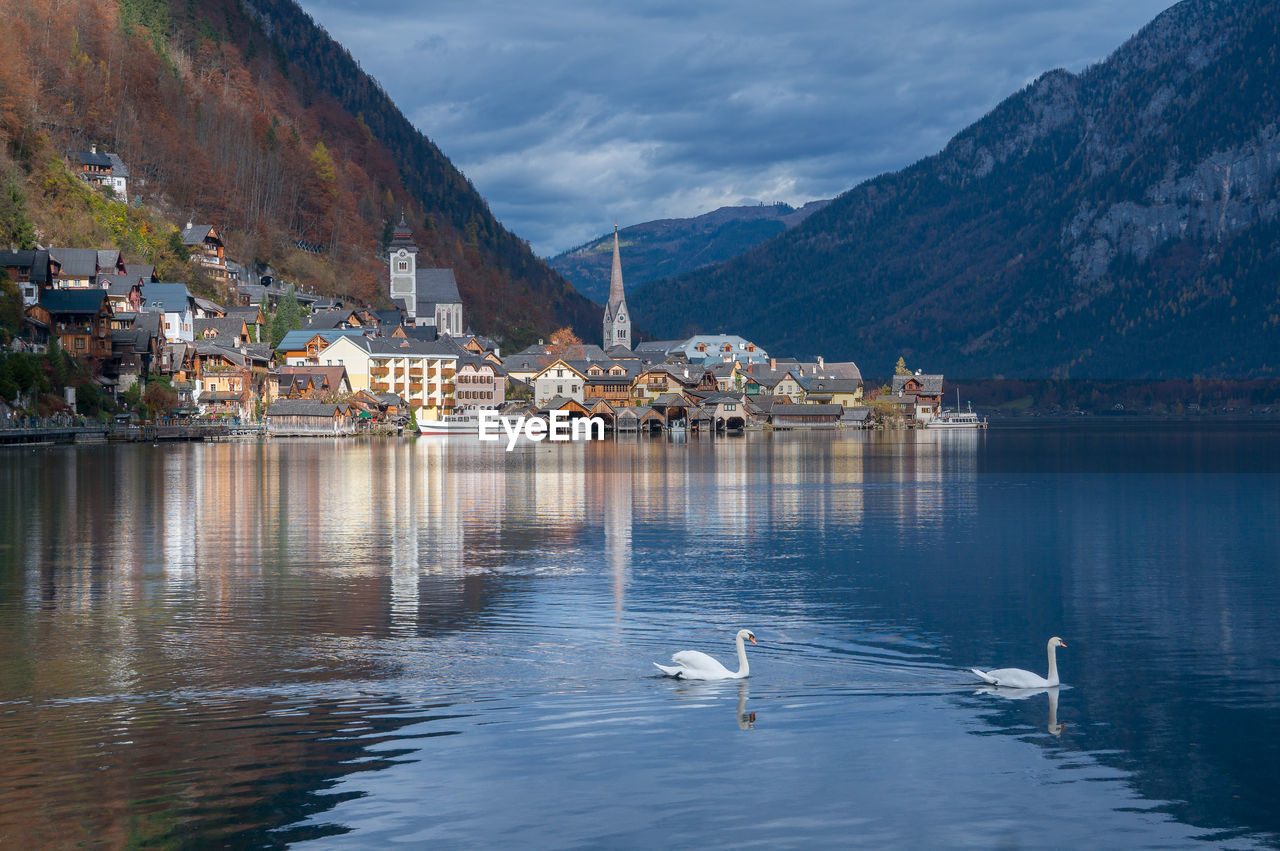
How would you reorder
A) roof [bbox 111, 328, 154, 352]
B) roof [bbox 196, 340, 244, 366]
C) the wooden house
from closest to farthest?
the wooden house
roof [bbox 111, 328, 154, 352]
roof [bbox 196, 340, 244, 366]

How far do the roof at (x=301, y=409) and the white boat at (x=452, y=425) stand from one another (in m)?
18.9

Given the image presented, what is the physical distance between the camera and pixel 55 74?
162 m

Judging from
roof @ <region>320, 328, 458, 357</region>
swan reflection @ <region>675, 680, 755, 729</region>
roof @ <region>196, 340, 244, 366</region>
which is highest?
roof @ <region>320, 328, 458, 357</region>

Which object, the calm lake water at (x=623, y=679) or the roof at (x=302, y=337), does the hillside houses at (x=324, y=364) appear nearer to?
the roof at (x=302, y=337)

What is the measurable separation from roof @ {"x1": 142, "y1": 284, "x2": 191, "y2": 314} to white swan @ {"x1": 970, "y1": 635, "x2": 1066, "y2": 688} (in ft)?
Result: 408

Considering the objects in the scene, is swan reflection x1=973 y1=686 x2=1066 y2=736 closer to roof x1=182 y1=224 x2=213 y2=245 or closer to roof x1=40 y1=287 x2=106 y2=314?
roof x1=40 y1=287 x2=106 y2=314

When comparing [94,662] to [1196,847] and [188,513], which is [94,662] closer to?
[1196,847]

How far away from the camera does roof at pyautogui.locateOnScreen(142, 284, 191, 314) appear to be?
132000mm

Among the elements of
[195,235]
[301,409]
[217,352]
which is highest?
[195,235]

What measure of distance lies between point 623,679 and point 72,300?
10307 cm

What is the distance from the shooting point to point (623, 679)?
22.6m

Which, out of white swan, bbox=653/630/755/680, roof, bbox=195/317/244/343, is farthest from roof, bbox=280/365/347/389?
white swan, bbox=653/630/755/680

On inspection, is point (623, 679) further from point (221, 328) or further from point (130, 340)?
point (221, 328)

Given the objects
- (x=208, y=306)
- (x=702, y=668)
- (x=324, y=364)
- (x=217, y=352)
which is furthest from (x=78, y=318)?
(x=702, y=668)
